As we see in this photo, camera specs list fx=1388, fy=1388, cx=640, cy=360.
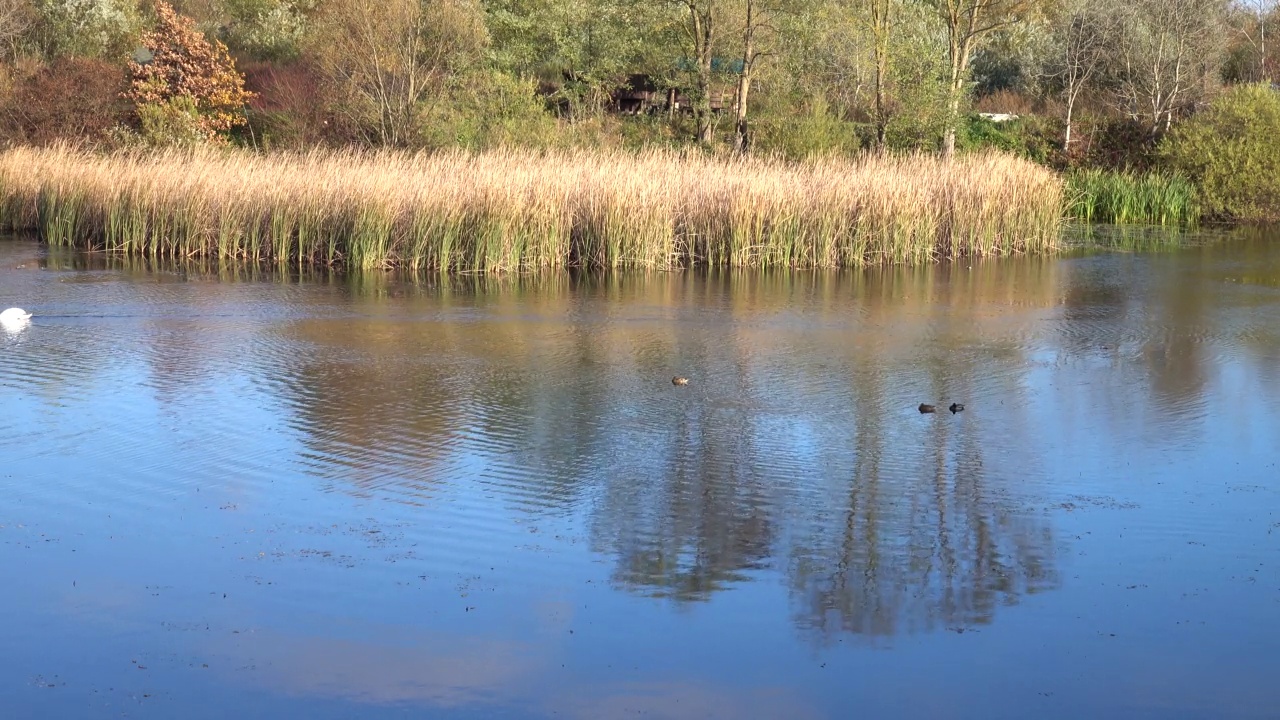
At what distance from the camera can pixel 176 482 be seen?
6.91 metres

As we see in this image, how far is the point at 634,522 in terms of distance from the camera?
6289 millimetres

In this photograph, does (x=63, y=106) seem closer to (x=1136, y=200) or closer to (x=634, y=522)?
(x=1136, y=200)

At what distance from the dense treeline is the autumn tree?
0.06m

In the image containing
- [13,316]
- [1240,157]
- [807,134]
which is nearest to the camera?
[13,316]

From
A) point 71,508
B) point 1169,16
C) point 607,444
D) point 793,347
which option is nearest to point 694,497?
point 607,444

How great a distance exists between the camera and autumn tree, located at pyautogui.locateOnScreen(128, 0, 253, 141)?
30.4 m

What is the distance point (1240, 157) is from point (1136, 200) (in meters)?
2.00

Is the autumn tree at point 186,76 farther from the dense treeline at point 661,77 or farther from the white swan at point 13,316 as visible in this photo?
the white swan at point 13,316

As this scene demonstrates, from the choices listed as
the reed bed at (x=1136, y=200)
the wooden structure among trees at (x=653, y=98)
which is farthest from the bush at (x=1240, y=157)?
the wooden structure among trees at (x=653, y=98)

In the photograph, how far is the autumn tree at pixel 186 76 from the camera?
99.8 feet

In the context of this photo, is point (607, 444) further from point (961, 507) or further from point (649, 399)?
point (961, 507)

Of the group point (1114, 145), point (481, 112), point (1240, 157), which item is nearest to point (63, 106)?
point (481, 112)

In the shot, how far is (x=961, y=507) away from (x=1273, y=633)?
5.61 feet

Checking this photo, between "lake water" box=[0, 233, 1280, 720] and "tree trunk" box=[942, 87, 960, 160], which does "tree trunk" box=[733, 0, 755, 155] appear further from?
"lake water" box=[0, 233, 1280, 720]
